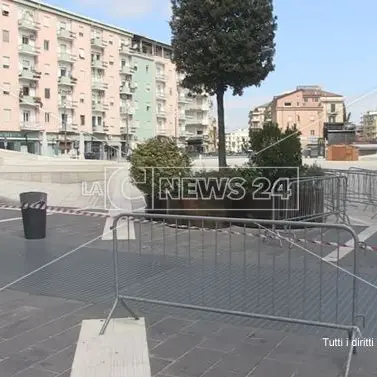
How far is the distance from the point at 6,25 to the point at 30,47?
12.2 feet

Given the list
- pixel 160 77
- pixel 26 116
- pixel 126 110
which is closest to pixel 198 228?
pixel 26 116

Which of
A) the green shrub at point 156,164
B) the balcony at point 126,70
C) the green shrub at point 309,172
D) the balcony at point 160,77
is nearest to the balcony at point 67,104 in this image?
the balcony at point 126,70

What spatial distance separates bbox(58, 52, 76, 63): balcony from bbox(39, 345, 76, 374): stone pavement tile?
6715cm

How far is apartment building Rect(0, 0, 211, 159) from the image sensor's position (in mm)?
60750

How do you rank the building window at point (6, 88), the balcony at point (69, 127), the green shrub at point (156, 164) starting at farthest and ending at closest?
the balcony at point (69, 127)
the building window at point (6, 88)
the green shrub at point (156, 164)

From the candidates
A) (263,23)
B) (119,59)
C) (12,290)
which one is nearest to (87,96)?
(119,59)

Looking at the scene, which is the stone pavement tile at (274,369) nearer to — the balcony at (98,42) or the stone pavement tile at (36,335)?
the stone pavement tile at (36,335)

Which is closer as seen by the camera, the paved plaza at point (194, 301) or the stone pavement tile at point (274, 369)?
the stone pavement tile at point (274, 369)

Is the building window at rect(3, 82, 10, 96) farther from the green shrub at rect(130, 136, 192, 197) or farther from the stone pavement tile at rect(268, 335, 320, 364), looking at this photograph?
the stone pavement tile at rect(268, 335, 320, 364)

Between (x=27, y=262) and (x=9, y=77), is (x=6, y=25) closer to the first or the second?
(x=9, y=77)

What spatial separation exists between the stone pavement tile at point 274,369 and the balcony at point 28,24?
6426cm

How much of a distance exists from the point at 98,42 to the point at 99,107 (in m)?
8.77

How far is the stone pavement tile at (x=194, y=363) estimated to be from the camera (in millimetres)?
3736

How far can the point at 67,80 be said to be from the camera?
68000mm
